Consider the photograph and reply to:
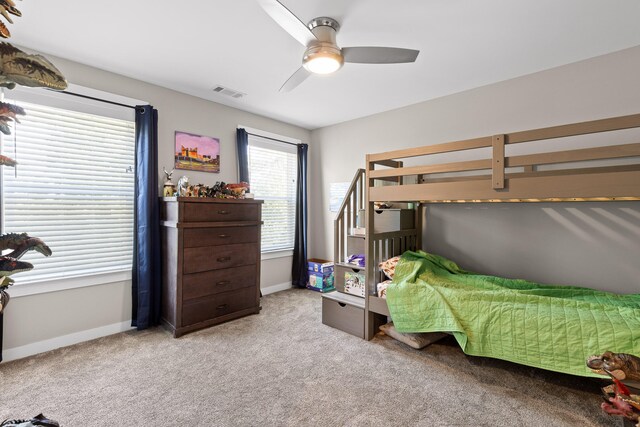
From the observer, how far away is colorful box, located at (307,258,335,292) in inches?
168

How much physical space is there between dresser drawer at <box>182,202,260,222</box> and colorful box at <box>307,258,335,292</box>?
4.36 ft

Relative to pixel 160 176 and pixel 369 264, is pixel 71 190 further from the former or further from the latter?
pixel 369 264

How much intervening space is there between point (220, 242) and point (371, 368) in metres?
1.83

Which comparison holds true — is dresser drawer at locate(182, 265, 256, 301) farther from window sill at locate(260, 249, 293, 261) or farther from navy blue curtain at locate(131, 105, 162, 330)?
window sill at locate(260, 249, 293, 261)

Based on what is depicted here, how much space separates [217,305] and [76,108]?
2.18 metres

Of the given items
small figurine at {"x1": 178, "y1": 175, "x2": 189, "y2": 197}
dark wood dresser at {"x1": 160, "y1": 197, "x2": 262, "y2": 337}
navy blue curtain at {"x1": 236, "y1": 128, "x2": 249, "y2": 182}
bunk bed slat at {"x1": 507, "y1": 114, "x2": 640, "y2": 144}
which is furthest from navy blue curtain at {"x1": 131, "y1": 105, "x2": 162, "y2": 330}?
bunk bed slat at {"x1": 507, "y1": 114, "x2": 640, "y2": 144}

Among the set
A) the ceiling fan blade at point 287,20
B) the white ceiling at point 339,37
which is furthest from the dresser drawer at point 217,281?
the ceiling fan blade at point 287,20

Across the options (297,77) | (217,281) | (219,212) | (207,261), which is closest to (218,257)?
(207,261)

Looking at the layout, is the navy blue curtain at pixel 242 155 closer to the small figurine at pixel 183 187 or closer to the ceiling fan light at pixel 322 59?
the small figurine at pixel 183 187

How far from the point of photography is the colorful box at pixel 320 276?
427cm

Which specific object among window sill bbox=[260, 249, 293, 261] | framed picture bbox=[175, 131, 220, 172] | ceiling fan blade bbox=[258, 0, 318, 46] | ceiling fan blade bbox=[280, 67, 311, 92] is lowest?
window sill bbox=[260, 249, 293, 261]

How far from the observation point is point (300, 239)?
447cm

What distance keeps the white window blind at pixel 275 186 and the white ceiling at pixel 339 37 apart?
42.4 inches

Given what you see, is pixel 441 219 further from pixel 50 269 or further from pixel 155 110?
pixel 50 269
